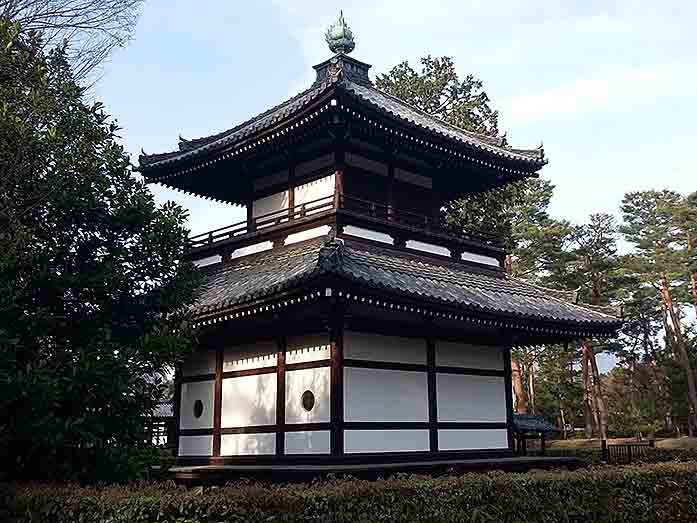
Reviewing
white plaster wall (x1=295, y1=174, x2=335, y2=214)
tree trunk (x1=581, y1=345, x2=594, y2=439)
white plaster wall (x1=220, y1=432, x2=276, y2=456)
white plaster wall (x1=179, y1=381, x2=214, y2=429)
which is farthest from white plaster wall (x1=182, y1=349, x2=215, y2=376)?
tree trunk (x1=581, y1=345, x2=594, y2=439)

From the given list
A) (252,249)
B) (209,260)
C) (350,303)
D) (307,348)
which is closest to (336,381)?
(307,348)

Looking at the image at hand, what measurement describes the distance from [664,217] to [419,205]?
43869 mm

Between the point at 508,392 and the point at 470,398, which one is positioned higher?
the point at 508,392

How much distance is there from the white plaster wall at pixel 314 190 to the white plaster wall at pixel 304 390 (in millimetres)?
4290

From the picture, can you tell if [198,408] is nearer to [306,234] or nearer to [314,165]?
[306,234]

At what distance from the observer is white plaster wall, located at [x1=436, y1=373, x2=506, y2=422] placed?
53.6 feet

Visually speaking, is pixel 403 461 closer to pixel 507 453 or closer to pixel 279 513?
pixel 507 453

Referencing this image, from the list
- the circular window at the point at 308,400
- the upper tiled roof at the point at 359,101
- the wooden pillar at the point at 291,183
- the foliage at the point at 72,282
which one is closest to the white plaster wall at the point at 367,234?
the wooden pillar at the point at 291,183

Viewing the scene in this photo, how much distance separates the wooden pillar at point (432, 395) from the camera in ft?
52.0

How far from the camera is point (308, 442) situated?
14.5 meters

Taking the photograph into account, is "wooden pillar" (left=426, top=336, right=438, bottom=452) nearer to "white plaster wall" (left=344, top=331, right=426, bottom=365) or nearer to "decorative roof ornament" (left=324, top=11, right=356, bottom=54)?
"white plaster wall" (left=344, top=331, right=426, bottom=365)

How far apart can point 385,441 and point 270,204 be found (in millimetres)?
7324

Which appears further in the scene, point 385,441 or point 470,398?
point 470,398

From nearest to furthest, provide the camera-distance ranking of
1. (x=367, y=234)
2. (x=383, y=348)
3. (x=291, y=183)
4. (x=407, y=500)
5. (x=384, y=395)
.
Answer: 1. (x=407, y=500)
2. (x=384, y=395)
3. (x=383, y=348)
4. (x=367, y=234)
5. (x=291, y=183)
